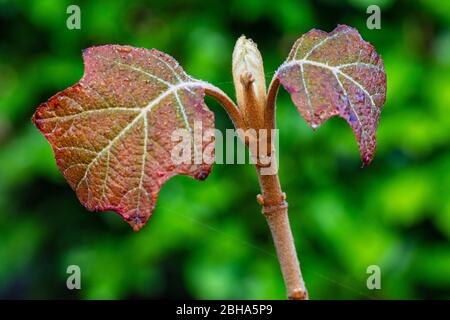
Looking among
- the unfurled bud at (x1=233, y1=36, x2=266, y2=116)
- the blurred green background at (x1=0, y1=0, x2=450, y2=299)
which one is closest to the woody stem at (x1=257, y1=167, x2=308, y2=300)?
the unfurled bud at (x1=233, y1=36, x2=266, y2=116)

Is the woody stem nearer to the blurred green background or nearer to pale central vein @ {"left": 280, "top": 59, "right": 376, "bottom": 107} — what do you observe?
pale central vein @ {"left": 280, "top": 59, "right": 376, "bottom": 107}

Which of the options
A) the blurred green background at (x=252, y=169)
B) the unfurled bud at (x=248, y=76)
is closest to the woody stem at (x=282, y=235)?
the unfurled bud at (x=248, y=76)

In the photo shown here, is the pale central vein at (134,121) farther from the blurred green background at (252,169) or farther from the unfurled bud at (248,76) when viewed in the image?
the blurred green background at (252,169)

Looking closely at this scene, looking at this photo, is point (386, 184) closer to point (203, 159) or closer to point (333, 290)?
point (333, 290)

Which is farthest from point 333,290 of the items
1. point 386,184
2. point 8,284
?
point 8,284

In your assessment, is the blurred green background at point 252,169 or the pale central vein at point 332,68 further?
the blurred green background at point 252,169
